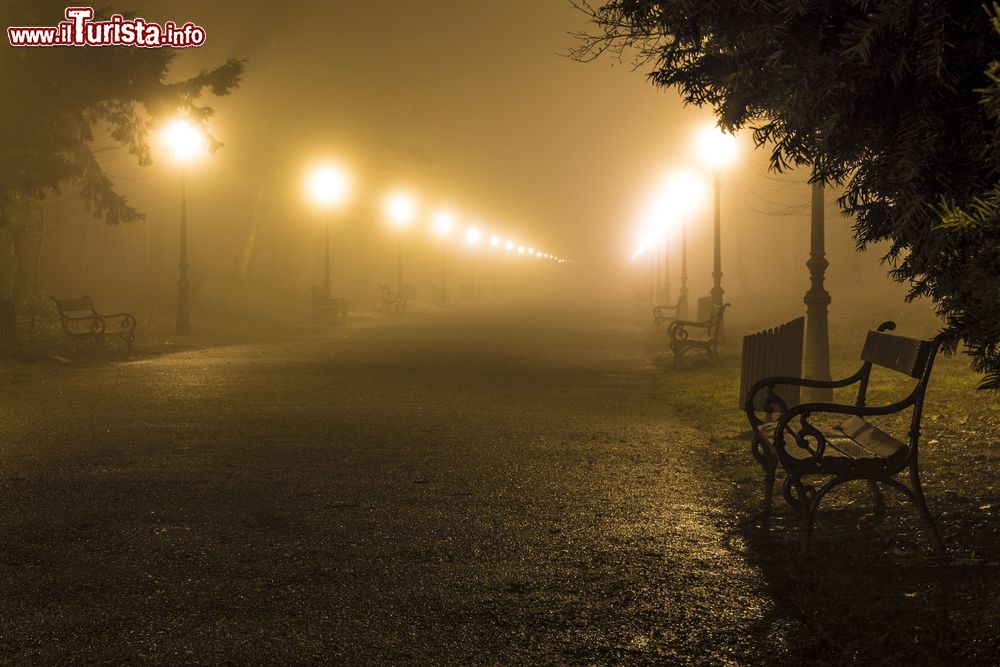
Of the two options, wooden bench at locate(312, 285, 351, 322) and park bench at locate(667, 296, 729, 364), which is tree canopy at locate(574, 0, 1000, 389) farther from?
wooden bench at locate(312, 285, 351, 322)

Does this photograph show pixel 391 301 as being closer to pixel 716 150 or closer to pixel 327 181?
pixel 327 181

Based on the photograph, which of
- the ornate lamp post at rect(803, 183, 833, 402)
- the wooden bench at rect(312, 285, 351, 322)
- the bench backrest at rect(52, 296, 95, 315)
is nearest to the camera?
the ornate lamp post at rect(803, 183, 833, 402)

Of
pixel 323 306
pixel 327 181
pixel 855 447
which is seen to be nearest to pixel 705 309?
pixel 323 306

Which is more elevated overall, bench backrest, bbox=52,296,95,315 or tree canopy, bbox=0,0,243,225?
tree canopy, bbox=0,0,243,225

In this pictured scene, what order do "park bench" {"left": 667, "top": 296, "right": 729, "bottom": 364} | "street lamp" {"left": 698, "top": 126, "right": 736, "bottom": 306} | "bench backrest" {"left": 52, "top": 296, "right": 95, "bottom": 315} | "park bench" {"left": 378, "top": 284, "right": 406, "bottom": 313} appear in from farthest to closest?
"park bench" {"left": 378, "top": 284, "right": 406, "bottom": 313}, "street lamp" {"left": 698, "top": 126, "right": 736, "bottom": 306}, "bench backrest" {"left": 52, "top": 296, "right": 95, "bottom": 315}, "park bench" {"left": 667, "top": 296, "right": 729, "bottom": 364}

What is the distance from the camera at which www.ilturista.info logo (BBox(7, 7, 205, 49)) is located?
70.9 ft

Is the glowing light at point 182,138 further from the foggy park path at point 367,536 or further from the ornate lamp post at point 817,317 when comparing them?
the ornate lamp post at point 817,317

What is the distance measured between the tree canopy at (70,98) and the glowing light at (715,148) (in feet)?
41.5

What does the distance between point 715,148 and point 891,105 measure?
1841 cm

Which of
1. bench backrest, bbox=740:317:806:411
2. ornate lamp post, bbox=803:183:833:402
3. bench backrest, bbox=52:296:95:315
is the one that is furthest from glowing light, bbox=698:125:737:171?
bench backrest, bbox=52:296:95:315

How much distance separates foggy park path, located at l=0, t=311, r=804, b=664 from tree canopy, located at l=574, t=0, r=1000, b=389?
1895mm

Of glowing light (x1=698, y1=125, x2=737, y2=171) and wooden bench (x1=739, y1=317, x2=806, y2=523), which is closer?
wooden bench (x1=739, y1=317, x2=806, y2=523)

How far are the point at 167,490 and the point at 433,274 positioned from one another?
76371 mm

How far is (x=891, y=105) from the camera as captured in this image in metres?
4.90
